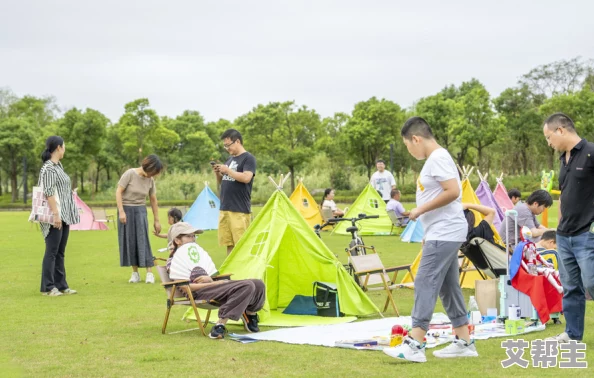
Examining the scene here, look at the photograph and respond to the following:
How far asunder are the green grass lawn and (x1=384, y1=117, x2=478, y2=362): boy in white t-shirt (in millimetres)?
290

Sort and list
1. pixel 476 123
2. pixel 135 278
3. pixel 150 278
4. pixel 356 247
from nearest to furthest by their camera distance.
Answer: pixel 356 247
pixel 150 278
pixel 135 278
pixel 476 123

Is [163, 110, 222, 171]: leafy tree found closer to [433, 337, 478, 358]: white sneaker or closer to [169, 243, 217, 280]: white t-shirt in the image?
[169, 243, 217, 280]: white t-shirt

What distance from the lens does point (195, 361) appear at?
21.8 feet

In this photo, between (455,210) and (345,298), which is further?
(345,298)

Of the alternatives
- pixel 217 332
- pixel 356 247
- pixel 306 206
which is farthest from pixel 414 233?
pixel 217 332

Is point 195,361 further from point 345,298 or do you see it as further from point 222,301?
point 345,298

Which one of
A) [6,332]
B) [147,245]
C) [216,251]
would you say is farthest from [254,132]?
[6,332]

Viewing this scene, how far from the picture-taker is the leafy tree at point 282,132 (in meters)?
57.1

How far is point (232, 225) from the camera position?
1061 cm

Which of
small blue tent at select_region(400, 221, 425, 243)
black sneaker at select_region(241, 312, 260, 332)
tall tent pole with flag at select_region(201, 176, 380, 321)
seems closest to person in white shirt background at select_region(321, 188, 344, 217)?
small blue tent at select_region(400, 221, 425, 243)

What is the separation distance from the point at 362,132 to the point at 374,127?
3.30ft

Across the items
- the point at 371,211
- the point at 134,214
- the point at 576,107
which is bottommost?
the point at 371,211

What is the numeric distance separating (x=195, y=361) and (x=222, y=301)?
133 centimetres

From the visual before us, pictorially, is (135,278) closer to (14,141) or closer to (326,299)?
(326,299)
